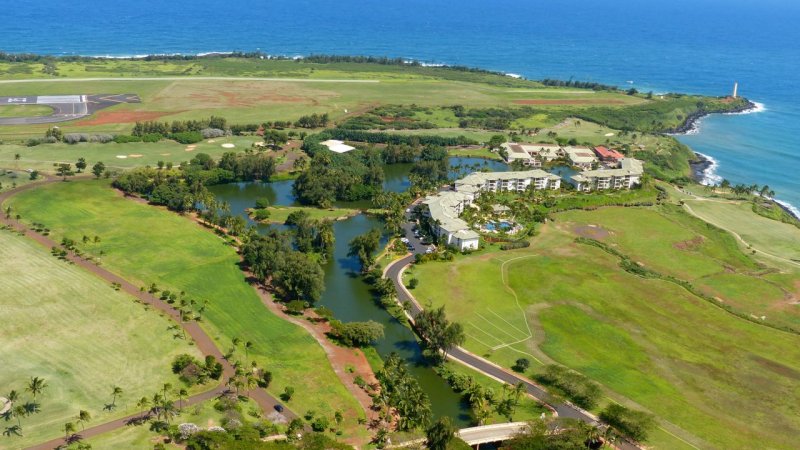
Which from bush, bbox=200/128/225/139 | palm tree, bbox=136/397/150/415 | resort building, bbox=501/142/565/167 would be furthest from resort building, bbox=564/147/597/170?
palm tree, bbox=136/397/150/415

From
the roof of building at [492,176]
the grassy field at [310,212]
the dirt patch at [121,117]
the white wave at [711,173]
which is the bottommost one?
the grassy field at [310,212]

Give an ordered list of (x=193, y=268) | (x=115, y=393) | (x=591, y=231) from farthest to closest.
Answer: (x=591, y=231), (x=193, y=268), (x=115, y=393)

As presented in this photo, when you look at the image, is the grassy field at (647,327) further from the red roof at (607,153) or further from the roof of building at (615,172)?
the red roof at (607,153)

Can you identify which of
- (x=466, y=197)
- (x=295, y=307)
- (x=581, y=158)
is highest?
(x=581, y=158)

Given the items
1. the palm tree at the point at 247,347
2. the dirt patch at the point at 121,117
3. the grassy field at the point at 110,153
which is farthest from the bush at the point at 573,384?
the dirt patch at the point at 121,117

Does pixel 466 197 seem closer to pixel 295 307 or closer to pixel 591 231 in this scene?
pixel 591 231

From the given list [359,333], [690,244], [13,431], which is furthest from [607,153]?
[13,431]
